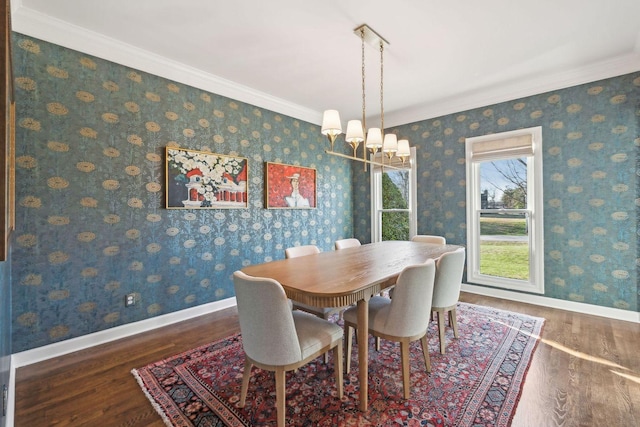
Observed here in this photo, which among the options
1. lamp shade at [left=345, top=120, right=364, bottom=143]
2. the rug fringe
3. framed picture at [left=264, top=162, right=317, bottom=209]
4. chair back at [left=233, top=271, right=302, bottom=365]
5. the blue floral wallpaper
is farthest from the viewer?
framed picture at [left=264, top=162, right=317, bottom=209]

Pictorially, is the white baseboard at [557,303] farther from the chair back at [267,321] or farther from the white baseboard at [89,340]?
the white baseboard at [89,340]

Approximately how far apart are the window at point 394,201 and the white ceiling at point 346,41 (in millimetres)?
1376

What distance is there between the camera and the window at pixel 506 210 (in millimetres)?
3551

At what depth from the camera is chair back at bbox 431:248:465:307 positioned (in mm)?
2188

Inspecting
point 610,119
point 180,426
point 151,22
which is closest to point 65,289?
point 180,426

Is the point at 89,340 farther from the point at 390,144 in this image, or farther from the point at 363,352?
the point at 390,144

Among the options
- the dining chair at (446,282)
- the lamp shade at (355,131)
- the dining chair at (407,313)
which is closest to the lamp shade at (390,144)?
the lamp shade at (355,131)

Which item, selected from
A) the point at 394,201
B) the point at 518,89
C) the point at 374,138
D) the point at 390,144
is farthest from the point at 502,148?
the point at 374,138

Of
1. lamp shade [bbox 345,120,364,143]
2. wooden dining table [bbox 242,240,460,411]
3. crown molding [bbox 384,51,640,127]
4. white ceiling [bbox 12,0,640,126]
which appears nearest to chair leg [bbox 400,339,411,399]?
wooden dining table [bbox 242,240,460,411]

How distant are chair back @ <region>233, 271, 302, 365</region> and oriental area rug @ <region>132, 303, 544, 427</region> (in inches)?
16.6

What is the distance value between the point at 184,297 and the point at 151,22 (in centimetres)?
261

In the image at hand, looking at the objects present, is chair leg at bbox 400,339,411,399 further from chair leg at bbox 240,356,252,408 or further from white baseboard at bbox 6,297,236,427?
white baseboard at bbox 6,297,236,427

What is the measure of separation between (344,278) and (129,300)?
7.31 ft

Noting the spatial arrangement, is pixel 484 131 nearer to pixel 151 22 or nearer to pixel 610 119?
pixel 610 119
